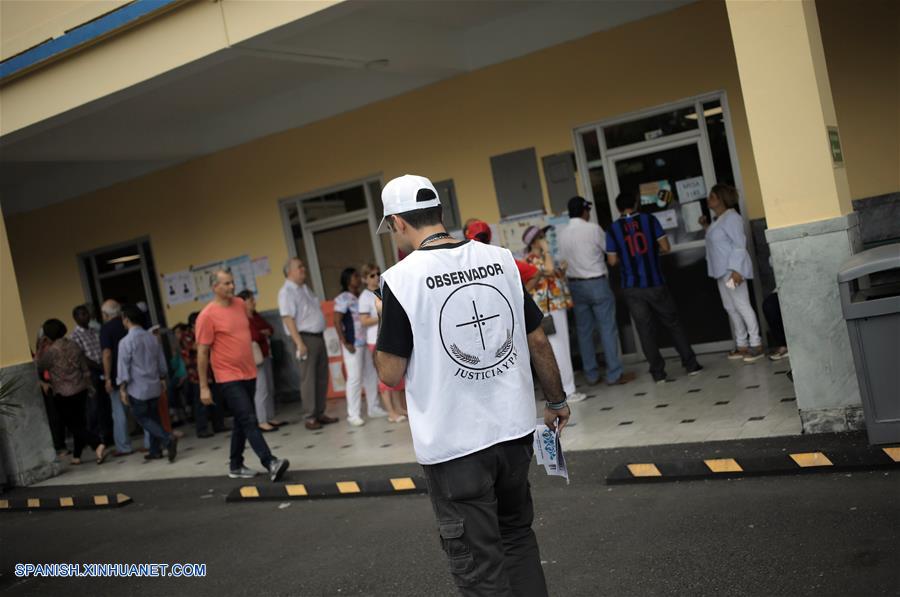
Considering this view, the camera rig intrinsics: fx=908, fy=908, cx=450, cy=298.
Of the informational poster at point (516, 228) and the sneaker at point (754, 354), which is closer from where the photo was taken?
the sneaker at point (754, 354)

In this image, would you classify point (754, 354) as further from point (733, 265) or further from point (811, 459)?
point (811, 459)

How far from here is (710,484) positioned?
5758 millimetres

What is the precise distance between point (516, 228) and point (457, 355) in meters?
7.98

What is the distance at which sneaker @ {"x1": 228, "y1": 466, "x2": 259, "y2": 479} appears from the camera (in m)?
8.44

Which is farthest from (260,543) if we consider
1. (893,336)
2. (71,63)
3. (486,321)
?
(71,63)

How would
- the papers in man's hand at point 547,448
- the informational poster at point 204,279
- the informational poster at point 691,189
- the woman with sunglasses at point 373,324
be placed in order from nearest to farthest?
the papers in man's hand at point 547,448 → the woman with sunglasses at point 373,324 → the informational poster at point 691,189 → the informational poster at point 204,279

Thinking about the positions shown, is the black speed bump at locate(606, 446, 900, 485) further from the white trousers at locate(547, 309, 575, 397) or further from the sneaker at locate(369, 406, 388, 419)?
the sneaker at locate(369, 406, 388, 419)

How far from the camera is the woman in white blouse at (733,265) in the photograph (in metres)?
9.22

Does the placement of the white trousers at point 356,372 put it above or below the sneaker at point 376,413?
above

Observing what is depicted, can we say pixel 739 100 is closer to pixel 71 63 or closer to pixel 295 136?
pixel 295 136

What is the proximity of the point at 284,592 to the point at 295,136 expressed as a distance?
869 cm

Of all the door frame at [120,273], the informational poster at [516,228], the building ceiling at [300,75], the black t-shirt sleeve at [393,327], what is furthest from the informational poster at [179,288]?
the black t-shirt sleeve at [393,327]

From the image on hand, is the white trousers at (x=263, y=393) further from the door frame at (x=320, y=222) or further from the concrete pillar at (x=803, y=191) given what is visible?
the concrete pillar at (x=803, y=191)

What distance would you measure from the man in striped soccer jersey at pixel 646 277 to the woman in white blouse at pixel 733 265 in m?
0.56
